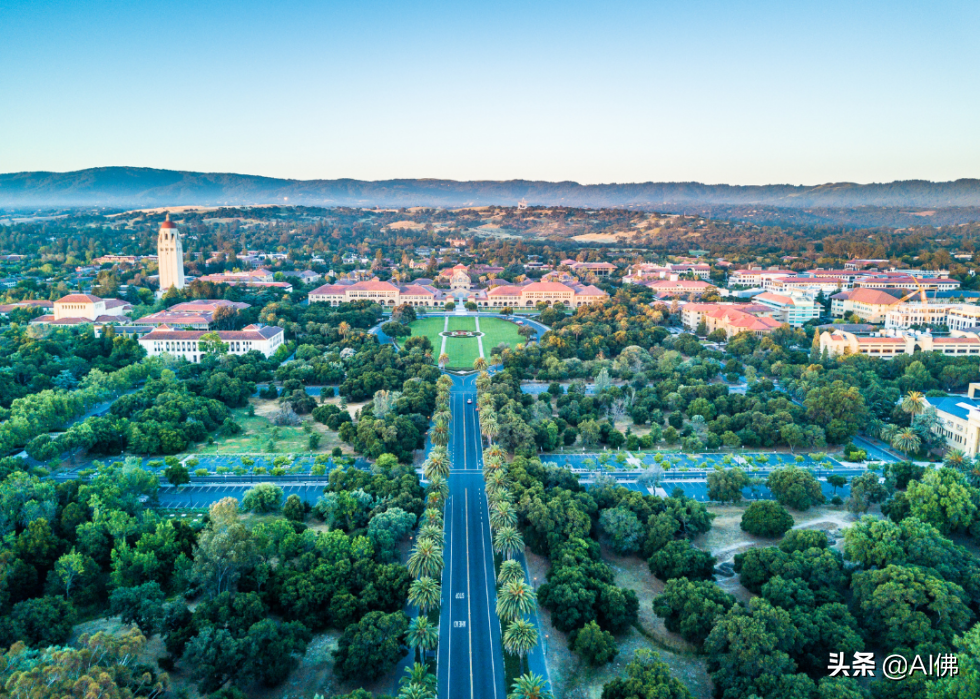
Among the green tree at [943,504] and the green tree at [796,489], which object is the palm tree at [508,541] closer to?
the green tree at [796,489]

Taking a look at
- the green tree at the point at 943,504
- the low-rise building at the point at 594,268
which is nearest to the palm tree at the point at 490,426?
the green tree at the point at 943,504

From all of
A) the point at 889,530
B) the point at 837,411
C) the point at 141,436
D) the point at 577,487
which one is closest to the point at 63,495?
the point at 141,436

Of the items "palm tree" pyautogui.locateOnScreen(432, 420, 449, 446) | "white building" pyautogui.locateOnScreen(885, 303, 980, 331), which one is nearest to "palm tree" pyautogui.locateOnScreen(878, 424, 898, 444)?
"palm tree" pyautogui.locateOnScreen(432, 420, 449, 446)

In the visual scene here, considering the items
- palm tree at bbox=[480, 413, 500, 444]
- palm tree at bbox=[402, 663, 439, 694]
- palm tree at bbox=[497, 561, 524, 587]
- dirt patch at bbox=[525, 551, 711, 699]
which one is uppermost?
palm tree at bbox=[480, 413, 500, 444]

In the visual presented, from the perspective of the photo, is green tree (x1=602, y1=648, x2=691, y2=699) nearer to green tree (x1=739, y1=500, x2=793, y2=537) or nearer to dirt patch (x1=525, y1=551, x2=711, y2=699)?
dirt patch (x1=525, y1=551, x2=711, y2=699)

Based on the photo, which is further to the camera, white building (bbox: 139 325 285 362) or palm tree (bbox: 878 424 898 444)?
white building (bbox: 139 325 285 362)

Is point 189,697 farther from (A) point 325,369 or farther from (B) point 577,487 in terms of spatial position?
(A) point 325,369

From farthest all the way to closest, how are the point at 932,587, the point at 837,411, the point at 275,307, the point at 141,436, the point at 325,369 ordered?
the point at 275,307, the point at 325,369, the point at 837,411, the point at 141,436, the point at 932,587
